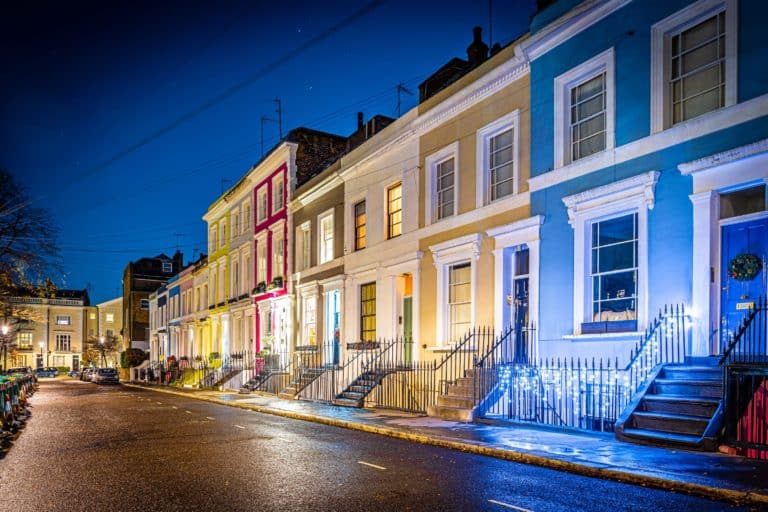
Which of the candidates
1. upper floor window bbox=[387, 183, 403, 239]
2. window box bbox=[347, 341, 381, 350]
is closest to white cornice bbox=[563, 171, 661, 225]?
upper floor window bbox=[387, 183, 403, 239]

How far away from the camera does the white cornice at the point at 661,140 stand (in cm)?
1031

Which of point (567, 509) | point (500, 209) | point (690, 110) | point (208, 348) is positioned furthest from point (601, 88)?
point (208, 348)

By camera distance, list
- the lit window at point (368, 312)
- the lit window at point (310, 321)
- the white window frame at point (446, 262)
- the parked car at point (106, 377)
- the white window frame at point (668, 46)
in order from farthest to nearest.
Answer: the parked car at point (106, 377) < the lit window at point (310, 321) < the lit window at point (368, 312) < the white window frame at point (446, 262) < the white window frame at point (668, 46)

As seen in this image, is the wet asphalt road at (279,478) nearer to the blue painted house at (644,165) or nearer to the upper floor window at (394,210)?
the blue painted house at (644,165)

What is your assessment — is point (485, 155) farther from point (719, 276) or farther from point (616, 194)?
point (719, 276)

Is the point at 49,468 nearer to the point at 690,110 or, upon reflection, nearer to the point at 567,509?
the point at 567,509

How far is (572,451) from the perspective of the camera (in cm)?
934

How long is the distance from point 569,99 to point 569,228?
286 centimetres

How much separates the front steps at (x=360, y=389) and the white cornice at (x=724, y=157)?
10116mm

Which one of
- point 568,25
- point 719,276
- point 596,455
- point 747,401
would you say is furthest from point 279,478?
point 568,25

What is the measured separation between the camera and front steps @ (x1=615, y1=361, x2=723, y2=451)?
9.16m

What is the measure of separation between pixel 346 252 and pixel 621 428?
46.3 ft

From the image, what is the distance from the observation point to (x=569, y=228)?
44.4 ft

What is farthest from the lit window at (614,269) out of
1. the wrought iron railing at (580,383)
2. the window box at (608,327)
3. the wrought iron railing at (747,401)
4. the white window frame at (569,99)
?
the wrought iron railing at (747,401)
